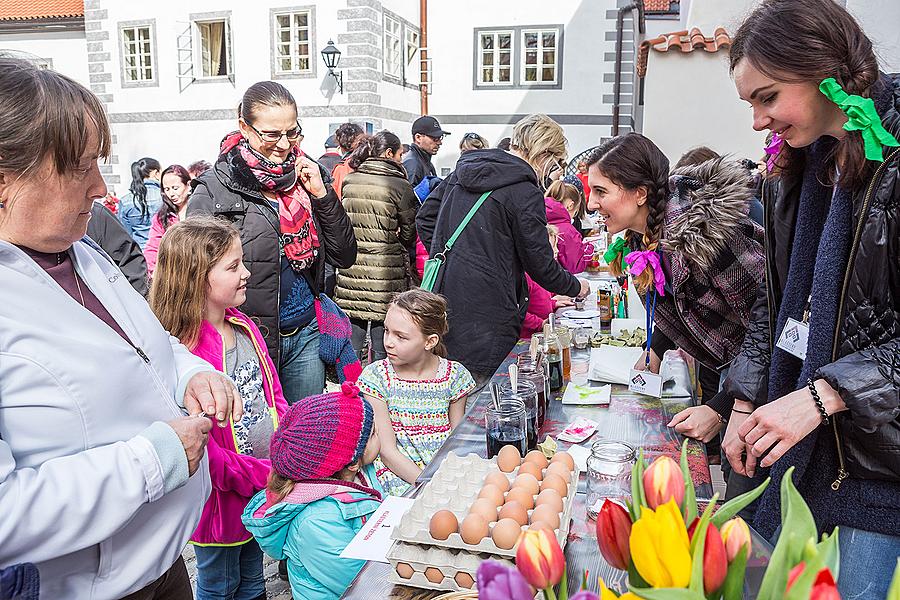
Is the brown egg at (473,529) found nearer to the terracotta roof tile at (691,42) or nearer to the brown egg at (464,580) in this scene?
the brown egg at (464,580)

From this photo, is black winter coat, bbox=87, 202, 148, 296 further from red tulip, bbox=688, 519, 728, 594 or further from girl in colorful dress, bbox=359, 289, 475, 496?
red tulip, bbox=688, 519, 728, 594

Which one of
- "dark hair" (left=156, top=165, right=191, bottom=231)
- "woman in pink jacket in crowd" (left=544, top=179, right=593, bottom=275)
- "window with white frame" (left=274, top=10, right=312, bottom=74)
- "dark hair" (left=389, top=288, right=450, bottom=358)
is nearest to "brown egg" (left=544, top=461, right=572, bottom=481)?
"dark hair" (left=389, top=288, right=450, bottom=358)

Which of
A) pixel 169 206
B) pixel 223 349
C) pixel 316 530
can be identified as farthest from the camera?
pixel 169 206

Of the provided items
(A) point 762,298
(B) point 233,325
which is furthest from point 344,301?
(A) point 762,298

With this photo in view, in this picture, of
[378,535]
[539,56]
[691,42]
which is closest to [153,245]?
[378,535]

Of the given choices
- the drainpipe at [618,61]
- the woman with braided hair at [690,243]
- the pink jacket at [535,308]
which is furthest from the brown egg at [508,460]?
the drainpipe at [618,61]

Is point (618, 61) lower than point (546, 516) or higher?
higher

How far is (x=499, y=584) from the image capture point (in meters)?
0.60

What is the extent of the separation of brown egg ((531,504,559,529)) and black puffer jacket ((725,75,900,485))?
56 centimetres

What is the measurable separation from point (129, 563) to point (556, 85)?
46.5ft

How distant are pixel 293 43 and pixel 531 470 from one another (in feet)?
44.1

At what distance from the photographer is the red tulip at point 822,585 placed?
0.56 metres

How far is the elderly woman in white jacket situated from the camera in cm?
108

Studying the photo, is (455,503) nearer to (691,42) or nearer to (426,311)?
(426,311)
